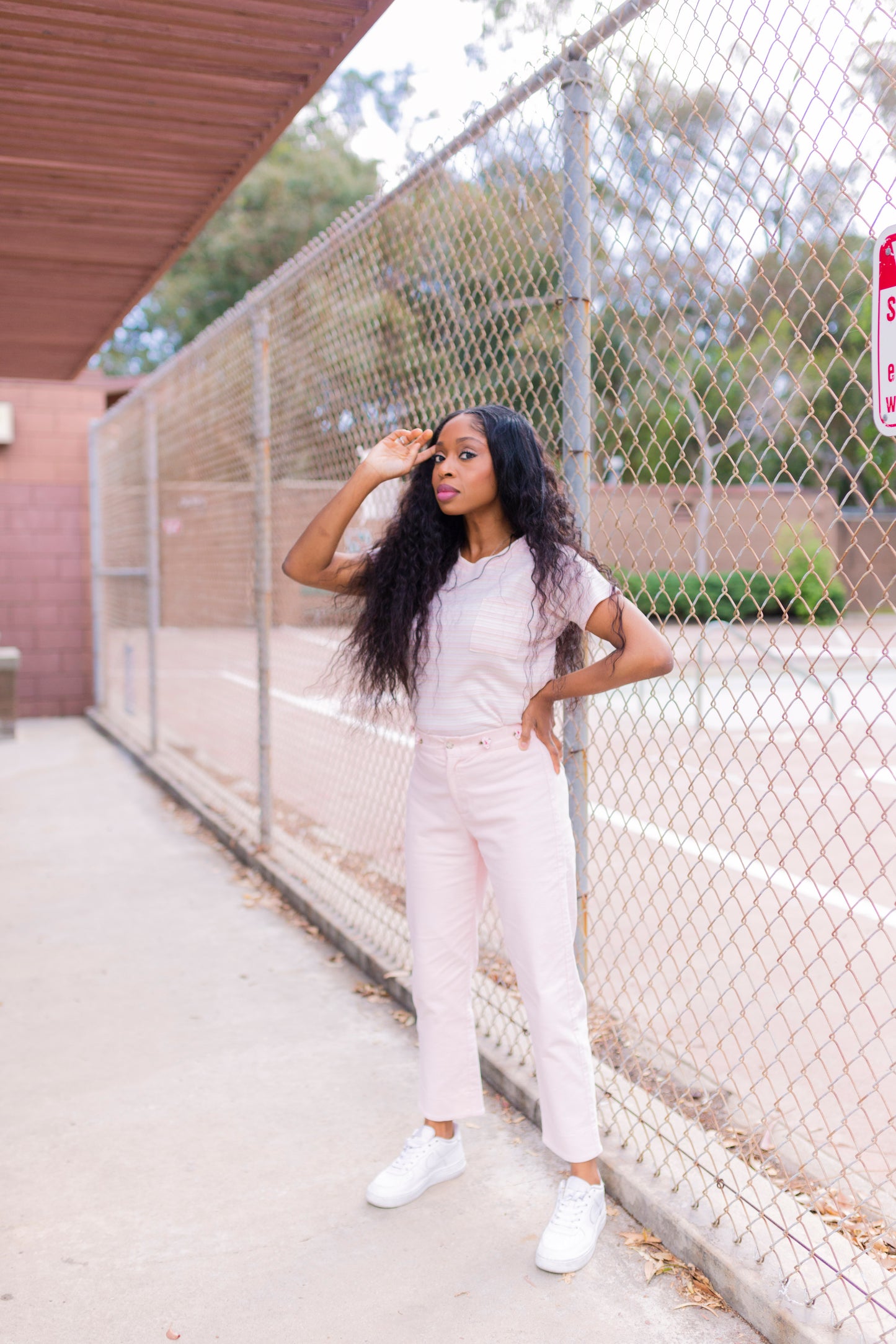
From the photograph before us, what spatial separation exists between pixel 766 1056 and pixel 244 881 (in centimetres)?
277

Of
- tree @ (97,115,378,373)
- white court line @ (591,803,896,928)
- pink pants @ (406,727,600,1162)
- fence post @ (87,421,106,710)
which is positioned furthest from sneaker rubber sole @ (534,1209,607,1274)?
tree @ (97,115,378,373)

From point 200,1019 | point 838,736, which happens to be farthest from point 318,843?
point 838,736

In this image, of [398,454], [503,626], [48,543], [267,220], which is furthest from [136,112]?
[267,220]

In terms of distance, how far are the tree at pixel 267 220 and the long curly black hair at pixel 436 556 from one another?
28617 mm

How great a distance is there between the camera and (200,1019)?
403cm

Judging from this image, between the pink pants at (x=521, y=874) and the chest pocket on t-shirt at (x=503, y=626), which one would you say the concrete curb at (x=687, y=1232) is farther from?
the chest pocket on t-shirt at (x=503, y=626)

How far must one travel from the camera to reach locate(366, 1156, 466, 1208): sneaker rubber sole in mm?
2797

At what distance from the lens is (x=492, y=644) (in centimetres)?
256

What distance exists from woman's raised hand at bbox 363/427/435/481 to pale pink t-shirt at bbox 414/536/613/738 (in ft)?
0.98

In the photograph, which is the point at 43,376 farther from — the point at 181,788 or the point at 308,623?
the point at 181,788

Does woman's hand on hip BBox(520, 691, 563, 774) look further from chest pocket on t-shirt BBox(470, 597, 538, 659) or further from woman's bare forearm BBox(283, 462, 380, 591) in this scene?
woman's bare forearm BBox(283, 462, 380, 591)

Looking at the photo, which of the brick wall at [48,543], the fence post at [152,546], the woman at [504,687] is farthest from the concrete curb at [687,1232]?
the brick wall at [48,543]

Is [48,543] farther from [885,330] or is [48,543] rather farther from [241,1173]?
[885,330]

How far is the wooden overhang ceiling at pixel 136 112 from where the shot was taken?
361 centimetres
